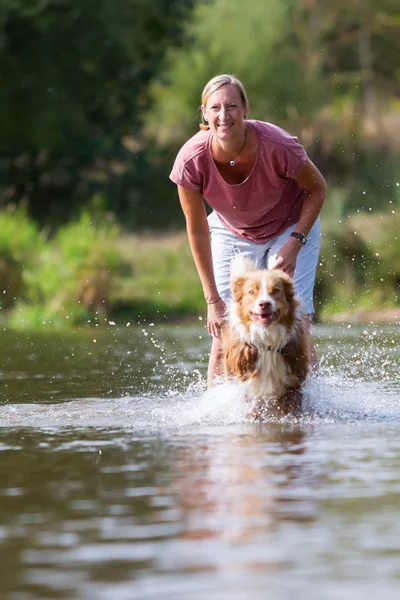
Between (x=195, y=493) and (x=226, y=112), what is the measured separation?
2.78 metres

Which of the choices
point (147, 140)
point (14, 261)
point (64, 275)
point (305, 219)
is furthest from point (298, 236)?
point (147, 140)

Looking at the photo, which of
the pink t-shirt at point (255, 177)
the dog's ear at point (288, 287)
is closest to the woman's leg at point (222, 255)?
the pink t-shirt at point (255, 177)

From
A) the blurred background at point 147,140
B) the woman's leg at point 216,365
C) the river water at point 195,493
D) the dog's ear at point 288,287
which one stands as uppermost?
the blurred background at point 147,140

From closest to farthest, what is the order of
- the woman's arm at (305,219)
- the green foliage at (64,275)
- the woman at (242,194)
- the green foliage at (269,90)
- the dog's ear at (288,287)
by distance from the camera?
the woman at (242,194), the dog's ear at (288,287), the woman's arm at (305,219), the green foliage at (64,275), the green foliage at (269,90)

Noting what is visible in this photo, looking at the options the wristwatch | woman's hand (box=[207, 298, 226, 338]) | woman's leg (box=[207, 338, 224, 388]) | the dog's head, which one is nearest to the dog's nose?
the dog's head

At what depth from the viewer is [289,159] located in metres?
8.12

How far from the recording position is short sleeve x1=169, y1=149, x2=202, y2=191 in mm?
8148

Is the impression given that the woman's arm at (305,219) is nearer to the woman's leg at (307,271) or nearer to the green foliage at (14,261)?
the woman's leg at (307,271)

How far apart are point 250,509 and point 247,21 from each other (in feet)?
116

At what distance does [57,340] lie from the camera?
54.3ft

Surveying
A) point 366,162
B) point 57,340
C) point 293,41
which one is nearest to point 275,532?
point 57,340

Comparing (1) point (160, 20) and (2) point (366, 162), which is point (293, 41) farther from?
(1) point (160, 20)

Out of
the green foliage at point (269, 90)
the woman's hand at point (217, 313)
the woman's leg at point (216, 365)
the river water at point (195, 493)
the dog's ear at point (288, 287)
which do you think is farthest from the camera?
the green foliage at point (269, 90)

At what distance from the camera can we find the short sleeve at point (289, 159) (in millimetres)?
8125
